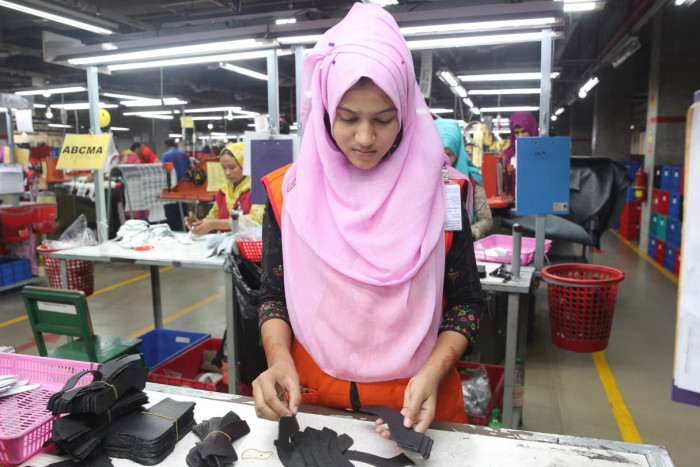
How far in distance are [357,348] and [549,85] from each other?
2.37m

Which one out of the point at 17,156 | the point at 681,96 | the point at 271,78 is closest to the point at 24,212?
the point at 17,156

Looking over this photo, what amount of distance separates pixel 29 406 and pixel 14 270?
5918 millimetres

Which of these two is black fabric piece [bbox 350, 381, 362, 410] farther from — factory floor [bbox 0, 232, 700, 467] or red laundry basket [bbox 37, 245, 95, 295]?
red laundry basket [bbox 37, 245, 95, 295]

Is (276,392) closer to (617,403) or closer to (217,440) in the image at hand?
(217,440)

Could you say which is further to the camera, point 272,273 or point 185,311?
point 185,311

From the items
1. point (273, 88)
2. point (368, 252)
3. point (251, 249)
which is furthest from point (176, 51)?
point (368, 252)

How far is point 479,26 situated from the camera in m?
2.84

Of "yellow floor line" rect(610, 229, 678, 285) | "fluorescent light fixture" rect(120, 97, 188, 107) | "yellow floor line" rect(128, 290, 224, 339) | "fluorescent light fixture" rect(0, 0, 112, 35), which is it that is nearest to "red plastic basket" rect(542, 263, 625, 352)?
"yellow floor line" rect(128, 290, 224, 339)

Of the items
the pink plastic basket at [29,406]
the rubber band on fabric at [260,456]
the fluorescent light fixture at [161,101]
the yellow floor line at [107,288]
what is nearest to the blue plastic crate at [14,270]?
the yellow floor line at [107,288]

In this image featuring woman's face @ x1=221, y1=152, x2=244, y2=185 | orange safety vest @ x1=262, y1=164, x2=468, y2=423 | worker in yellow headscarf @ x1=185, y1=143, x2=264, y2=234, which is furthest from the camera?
woman's face @ x1=221, y1=152, x2=244, y2=185

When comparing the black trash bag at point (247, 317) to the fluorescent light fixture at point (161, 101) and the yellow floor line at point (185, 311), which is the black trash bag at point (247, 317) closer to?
the yellow floor line at point (185, 311)

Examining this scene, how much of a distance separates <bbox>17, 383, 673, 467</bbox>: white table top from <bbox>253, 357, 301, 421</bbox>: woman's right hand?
0.07m

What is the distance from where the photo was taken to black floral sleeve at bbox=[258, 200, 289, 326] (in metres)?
1.38

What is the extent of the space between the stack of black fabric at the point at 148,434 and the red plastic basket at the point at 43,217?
20.5ft
